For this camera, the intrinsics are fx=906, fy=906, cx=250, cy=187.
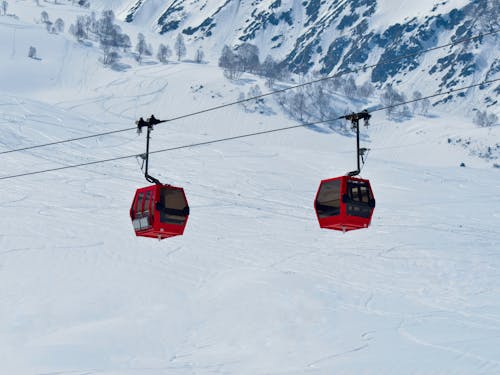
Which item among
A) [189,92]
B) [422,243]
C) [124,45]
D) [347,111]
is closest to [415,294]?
[422,243]

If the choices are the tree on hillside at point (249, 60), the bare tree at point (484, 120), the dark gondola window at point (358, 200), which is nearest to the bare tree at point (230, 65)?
the tree on hillside at point (249, 60)

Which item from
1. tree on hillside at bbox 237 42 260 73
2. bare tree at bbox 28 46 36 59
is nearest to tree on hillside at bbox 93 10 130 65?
bare tree at bbox 28 46 36 59

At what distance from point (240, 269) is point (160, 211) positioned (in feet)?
65.9

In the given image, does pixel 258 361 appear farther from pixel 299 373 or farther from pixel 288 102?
pixel 288 102

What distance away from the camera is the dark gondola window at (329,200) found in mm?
20500

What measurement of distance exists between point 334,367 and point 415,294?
1003cm

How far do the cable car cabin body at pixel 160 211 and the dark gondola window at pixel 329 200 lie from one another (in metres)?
3.19

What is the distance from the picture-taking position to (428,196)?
5888 centimetres

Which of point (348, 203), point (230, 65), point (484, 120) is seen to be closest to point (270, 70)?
point (230, 65)

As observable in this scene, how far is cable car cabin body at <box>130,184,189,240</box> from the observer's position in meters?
21.1

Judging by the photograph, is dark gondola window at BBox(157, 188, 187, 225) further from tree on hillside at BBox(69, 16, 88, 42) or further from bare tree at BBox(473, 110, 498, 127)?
tree on hillside at BBox(69, 16, 88, 42)

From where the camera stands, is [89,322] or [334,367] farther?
[89,322]

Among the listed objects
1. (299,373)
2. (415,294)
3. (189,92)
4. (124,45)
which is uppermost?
(124,45)

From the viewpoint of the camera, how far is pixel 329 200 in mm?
20766
